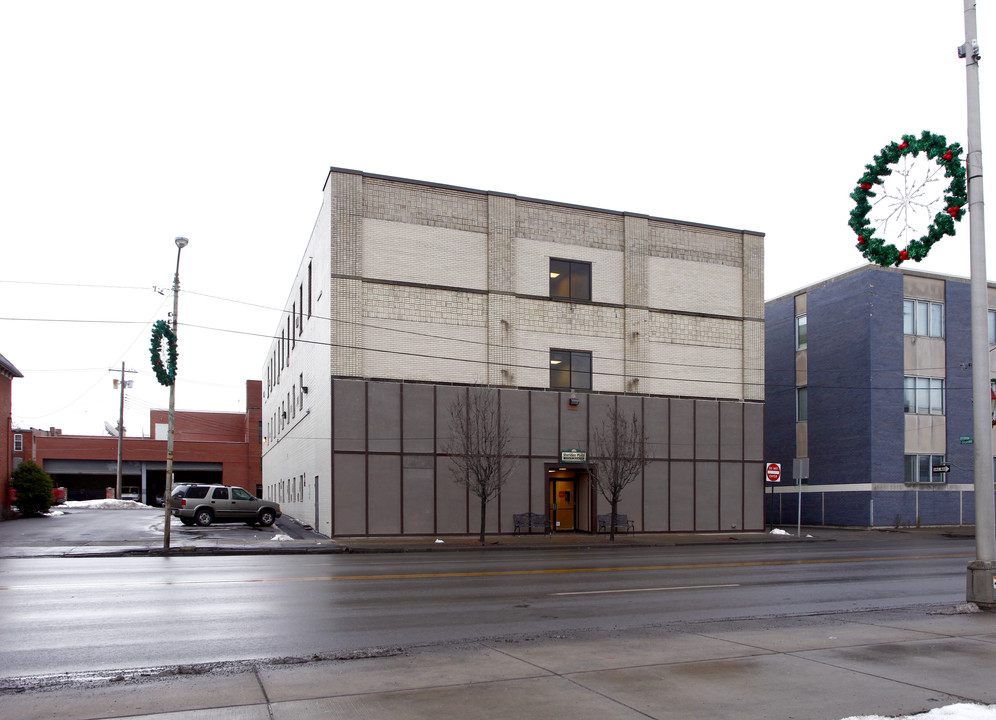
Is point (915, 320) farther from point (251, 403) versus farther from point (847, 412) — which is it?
point (251, 403)

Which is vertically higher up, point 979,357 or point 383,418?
point 979,357

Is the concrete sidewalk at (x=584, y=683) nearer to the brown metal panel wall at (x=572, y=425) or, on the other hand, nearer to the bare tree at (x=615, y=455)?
the bare tree at (x=615, y=455)

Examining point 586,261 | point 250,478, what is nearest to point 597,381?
point 586,261

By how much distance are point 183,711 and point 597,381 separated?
27.1 m

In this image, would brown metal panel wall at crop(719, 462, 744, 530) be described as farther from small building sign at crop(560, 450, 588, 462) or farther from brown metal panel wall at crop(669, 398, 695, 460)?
small building sign at crop(560, 450, 588, 462)

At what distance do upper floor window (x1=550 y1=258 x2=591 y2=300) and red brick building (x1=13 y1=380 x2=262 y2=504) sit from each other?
165ft

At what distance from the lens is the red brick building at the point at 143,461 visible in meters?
74.6

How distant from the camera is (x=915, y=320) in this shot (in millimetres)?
41312

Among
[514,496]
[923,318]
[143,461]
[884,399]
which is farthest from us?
[143,461]

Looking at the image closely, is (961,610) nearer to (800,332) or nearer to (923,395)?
(923,395)

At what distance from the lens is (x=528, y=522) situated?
102ft

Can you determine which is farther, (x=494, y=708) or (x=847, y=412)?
(x=847, y=412)

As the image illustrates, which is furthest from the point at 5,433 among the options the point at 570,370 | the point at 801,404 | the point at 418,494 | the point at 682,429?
the point at 801,404

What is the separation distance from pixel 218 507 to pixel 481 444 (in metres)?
13.0
